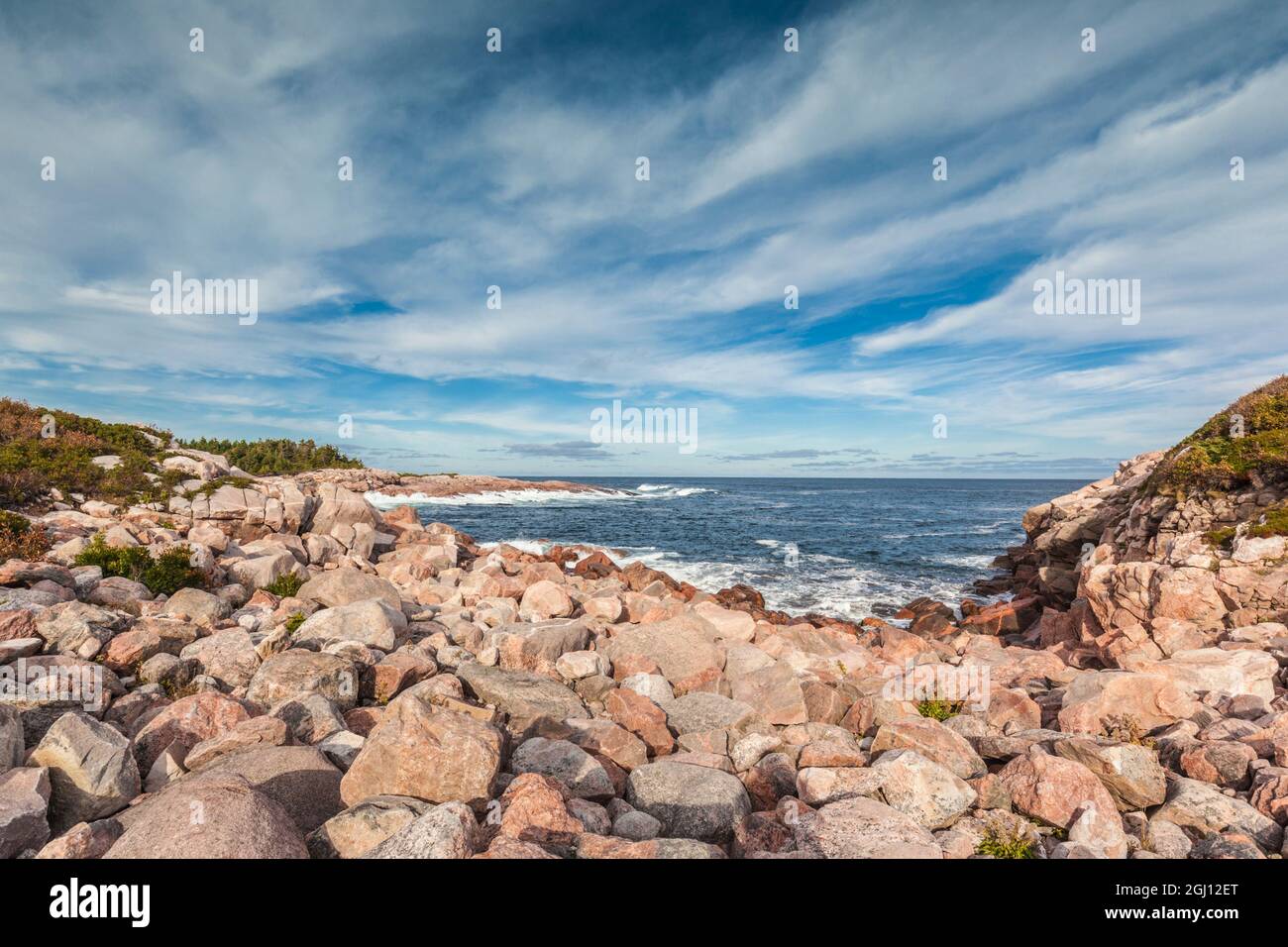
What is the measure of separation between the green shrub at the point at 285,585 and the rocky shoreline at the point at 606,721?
90 millimetres

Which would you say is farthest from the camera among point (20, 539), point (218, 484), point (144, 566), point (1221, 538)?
point (218, 484)

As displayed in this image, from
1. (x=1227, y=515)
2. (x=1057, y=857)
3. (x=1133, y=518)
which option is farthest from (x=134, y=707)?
(x=1133, y=518)

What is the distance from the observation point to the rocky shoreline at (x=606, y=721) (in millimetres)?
5562

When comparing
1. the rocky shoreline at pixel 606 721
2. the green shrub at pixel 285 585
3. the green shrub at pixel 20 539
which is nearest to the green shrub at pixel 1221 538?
the rocky shoreline at pixel 606 721

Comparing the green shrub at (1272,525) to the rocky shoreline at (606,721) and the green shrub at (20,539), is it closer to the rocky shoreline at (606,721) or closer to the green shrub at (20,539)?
the rocky shoreline at (606,721)

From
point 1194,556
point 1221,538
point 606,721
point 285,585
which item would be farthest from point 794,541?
point 606,721

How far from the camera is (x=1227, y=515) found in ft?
53.5

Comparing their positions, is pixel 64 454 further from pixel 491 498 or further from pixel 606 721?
pixel 491 498

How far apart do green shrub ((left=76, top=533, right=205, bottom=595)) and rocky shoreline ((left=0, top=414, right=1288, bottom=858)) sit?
345 millimetres

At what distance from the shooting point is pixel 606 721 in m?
8.95

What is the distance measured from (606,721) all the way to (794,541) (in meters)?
42.0

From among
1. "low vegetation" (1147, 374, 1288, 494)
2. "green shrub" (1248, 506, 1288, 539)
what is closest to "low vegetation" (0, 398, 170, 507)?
"green shrub" (1248, 506, 1288, 539)

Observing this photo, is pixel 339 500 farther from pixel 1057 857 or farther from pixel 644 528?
pixel 644 528

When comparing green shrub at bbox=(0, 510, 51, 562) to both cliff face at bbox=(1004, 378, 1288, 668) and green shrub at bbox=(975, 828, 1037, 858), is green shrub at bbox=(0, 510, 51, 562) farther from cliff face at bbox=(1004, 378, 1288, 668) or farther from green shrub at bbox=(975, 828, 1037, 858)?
cliff face at bbox=(1004, 378, 1288, 668)
